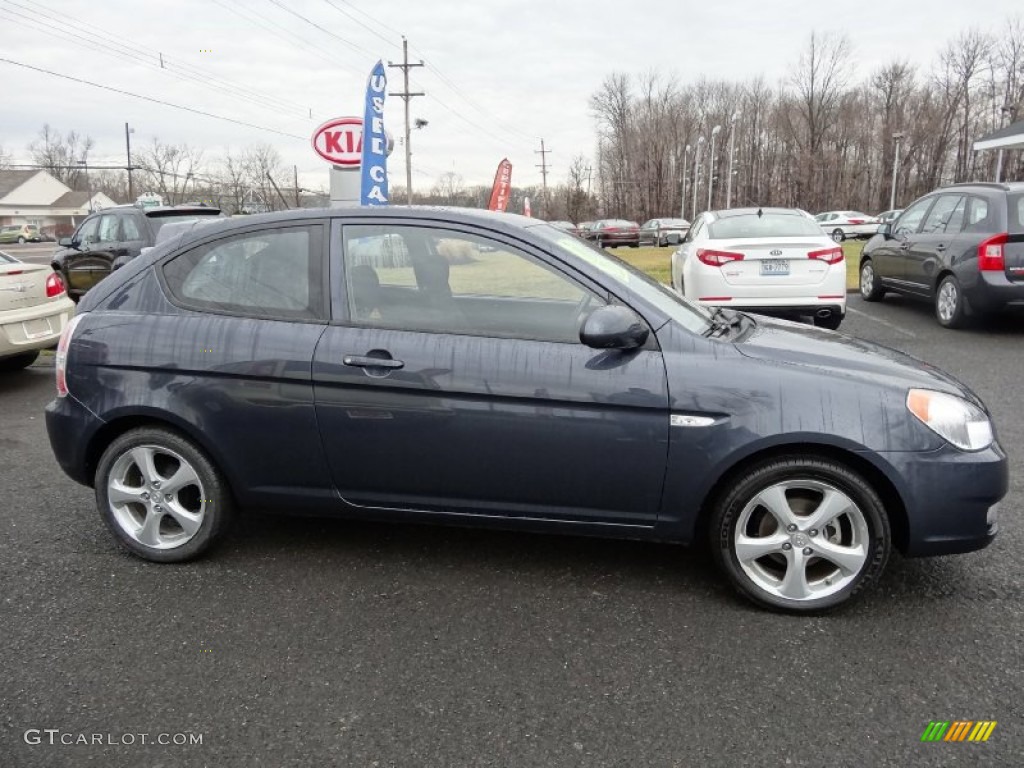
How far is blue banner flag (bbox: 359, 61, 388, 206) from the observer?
10.1 meters

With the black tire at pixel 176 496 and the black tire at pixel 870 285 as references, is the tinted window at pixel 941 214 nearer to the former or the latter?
the black tire at pixel 870 285

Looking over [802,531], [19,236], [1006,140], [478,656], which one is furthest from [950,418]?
[19,236]

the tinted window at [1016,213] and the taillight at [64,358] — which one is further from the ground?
the tinted window at [1016,213]

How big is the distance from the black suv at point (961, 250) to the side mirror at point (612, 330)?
720cm

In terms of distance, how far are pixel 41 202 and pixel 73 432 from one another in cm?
10266

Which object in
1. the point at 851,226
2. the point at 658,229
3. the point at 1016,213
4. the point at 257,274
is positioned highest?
the point at 851,226

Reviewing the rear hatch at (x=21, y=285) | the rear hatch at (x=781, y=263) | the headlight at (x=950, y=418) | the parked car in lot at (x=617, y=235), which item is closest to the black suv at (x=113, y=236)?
the rear hatch at (x=21, y=285)

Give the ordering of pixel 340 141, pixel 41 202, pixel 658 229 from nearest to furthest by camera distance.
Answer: pixel 340 141 < pixel 658 229 < pixel 41 202

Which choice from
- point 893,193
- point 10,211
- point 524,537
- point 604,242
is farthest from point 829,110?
point 10,211

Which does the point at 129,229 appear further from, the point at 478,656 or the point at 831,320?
the point at 478,656

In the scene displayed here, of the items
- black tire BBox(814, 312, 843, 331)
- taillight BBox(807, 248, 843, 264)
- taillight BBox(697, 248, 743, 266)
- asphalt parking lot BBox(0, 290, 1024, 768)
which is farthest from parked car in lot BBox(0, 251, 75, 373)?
black tire BBox(814, 312, 843, 331)

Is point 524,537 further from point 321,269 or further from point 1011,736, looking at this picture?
point 1011,736

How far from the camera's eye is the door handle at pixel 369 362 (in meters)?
3.03

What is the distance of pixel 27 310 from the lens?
7.00 m
